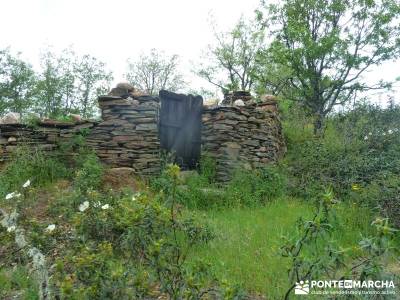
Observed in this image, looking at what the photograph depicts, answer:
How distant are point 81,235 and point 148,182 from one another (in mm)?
3634

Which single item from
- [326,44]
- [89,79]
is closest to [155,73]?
[89,79]

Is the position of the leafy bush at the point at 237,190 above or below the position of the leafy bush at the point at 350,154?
below

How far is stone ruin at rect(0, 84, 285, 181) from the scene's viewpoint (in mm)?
6438

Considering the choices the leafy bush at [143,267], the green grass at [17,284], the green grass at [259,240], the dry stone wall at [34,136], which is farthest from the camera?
the dry stone wall at [34,136]

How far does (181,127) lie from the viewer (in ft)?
24.5

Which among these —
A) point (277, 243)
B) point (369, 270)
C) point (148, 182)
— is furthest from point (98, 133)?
point (369, 270)

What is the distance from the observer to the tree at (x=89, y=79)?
20562 millimetres

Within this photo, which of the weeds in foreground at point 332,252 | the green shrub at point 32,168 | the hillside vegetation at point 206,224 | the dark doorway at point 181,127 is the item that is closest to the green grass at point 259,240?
the hillside vegetation at point 206,224

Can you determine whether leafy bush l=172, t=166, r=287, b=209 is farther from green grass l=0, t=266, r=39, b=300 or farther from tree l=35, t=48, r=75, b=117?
tree l=35, t=48, r=75, b=117

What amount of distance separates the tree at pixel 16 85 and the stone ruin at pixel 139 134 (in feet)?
45.6

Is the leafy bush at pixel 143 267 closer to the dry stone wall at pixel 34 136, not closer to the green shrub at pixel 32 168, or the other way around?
the green shrub at pixel 32 168

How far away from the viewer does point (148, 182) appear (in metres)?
6.42

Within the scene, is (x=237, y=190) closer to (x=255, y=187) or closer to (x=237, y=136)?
(x=255, y=187)

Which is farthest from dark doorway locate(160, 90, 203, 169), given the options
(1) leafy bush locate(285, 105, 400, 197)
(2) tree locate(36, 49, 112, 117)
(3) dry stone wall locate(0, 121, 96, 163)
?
(2) tree locate(36, 49, 112, 117)
